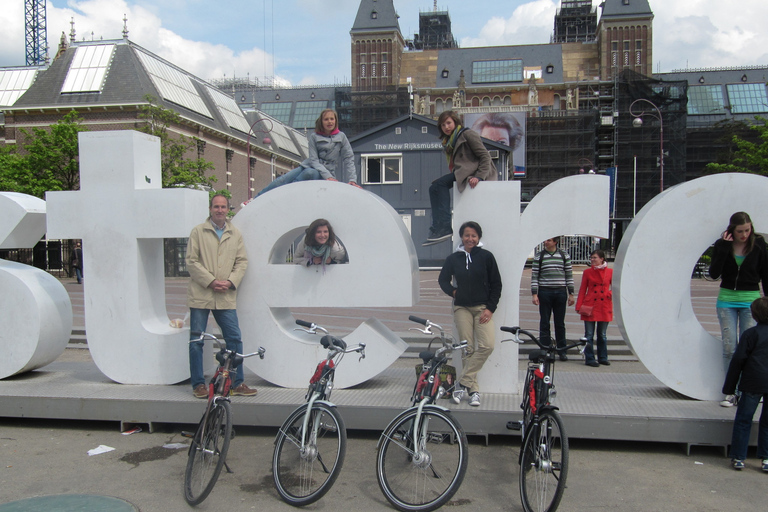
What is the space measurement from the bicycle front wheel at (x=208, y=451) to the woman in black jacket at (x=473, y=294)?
2.23 m

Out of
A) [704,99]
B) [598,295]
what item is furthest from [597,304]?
[704,99]

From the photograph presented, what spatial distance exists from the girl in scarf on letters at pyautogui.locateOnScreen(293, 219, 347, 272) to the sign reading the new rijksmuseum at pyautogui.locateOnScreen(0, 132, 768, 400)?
4.5 inches

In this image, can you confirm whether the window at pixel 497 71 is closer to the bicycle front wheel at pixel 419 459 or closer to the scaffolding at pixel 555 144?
the scaffolding at pixel 555 144

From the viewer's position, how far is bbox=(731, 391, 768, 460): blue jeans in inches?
183

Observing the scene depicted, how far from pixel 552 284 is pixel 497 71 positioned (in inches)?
2958

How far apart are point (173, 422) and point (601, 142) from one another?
54908mm

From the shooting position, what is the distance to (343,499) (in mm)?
4254

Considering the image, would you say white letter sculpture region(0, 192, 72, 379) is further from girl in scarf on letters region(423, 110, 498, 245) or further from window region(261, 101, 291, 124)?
window region(261, 101, 291, 124)

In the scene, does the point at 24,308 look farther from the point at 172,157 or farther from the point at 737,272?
the point at 172,157

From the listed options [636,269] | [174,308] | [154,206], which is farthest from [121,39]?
[636,269]

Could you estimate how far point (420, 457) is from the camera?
3957 millimetres

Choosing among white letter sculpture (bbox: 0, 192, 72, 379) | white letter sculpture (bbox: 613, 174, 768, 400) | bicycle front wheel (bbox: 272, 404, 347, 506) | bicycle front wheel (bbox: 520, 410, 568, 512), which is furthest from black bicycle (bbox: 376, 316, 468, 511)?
white letter sculpture (bbox: 0, 192, 72, 379)

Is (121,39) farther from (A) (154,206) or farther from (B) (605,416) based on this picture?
(B) (605,416)

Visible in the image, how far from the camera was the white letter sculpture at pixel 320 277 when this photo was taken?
240 inches
